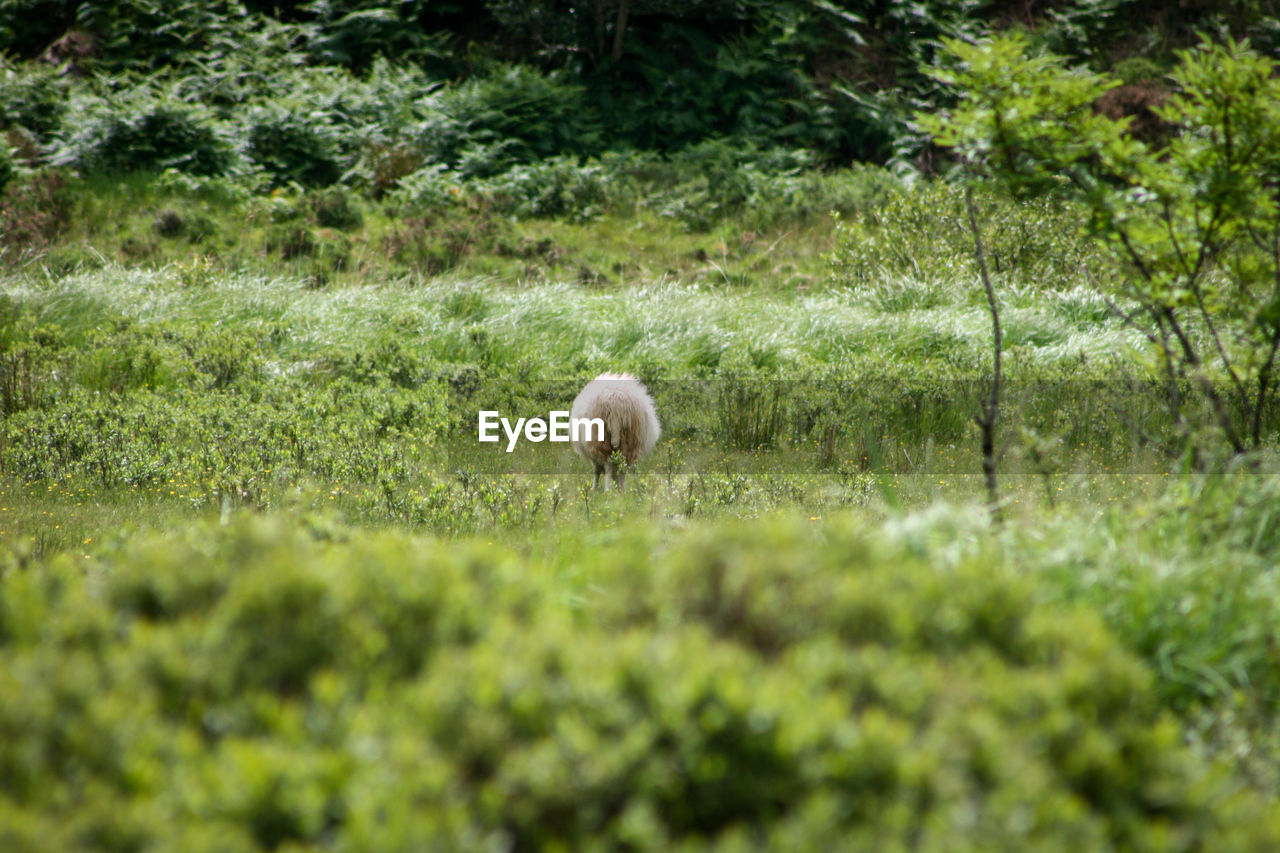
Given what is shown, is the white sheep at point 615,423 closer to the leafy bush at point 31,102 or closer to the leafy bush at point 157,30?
the leafy bush at point 31,102

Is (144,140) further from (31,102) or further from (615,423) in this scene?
(615,423)

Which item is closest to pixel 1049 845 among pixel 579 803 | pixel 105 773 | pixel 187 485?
pixel 579 803

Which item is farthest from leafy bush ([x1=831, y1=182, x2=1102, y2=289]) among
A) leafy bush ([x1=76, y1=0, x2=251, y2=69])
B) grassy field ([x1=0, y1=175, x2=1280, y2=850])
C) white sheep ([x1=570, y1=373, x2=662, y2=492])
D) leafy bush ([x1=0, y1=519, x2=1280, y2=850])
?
leafy bush ([x1=76, y1=0, x2=251, y2=69])

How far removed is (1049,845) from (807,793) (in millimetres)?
416

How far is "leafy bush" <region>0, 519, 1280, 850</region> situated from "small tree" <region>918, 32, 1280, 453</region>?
205cm

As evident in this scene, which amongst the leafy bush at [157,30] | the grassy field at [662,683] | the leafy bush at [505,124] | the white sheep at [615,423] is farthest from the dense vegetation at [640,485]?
the leafy bush at [157,30]

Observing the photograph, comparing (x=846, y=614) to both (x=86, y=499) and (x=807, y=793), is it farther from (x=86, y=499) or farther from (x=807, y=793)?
(x=86, y=499)

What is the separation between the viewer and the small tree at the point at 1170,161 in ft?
12.2

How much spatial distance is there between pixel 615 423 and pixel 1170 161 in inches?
152

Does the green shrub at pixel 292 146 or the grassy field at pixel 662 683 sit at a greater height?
the green shrub at pixel 292 146

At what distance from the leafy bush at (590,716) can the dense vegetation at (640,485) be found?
0.04ft

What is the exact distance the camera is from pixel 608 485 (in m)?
6.93

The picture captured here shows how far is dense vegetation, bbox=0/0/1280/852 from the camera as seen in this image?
1773 millimetres

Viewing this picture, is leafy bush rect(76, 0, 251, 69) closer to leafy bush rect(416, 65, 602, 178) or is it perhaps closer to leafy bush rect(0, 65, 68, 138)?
leafy bush rect(0, 65, 68, 138)
